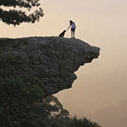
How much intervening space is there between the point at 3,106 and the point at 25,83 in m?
1.91

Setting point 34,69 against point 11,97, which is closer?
point 11,97

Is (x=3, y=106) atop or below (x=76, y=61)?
below

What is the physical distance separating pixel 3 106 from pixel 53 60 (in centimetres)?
571

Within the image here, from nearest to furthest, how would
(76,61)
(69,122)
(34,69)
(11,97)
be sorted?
(11,97), (34,69), (76,61), (69,122)

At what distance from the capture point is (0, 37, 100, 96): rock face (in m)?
24.0

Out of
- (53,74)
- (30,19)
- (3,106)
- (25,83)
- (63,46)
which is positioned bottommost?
(3,106)

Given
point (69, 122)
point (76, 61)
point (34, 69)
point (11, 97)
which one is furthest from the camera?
point (69, 122)

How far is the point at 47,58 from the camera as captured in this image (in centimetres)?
2514

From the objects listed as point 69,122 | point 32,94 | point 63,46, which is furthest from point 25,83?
point 69,122

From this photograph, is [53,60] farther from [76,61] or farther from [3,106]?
[3,106]

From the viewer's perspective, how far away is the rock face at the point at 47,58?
24.0 metres

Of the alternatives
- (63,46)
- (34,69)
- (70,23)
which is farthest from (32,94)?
(70,23)

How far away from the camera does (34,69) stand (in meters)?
24.5

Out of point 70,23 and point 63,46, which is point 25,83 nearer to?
point 63,46
